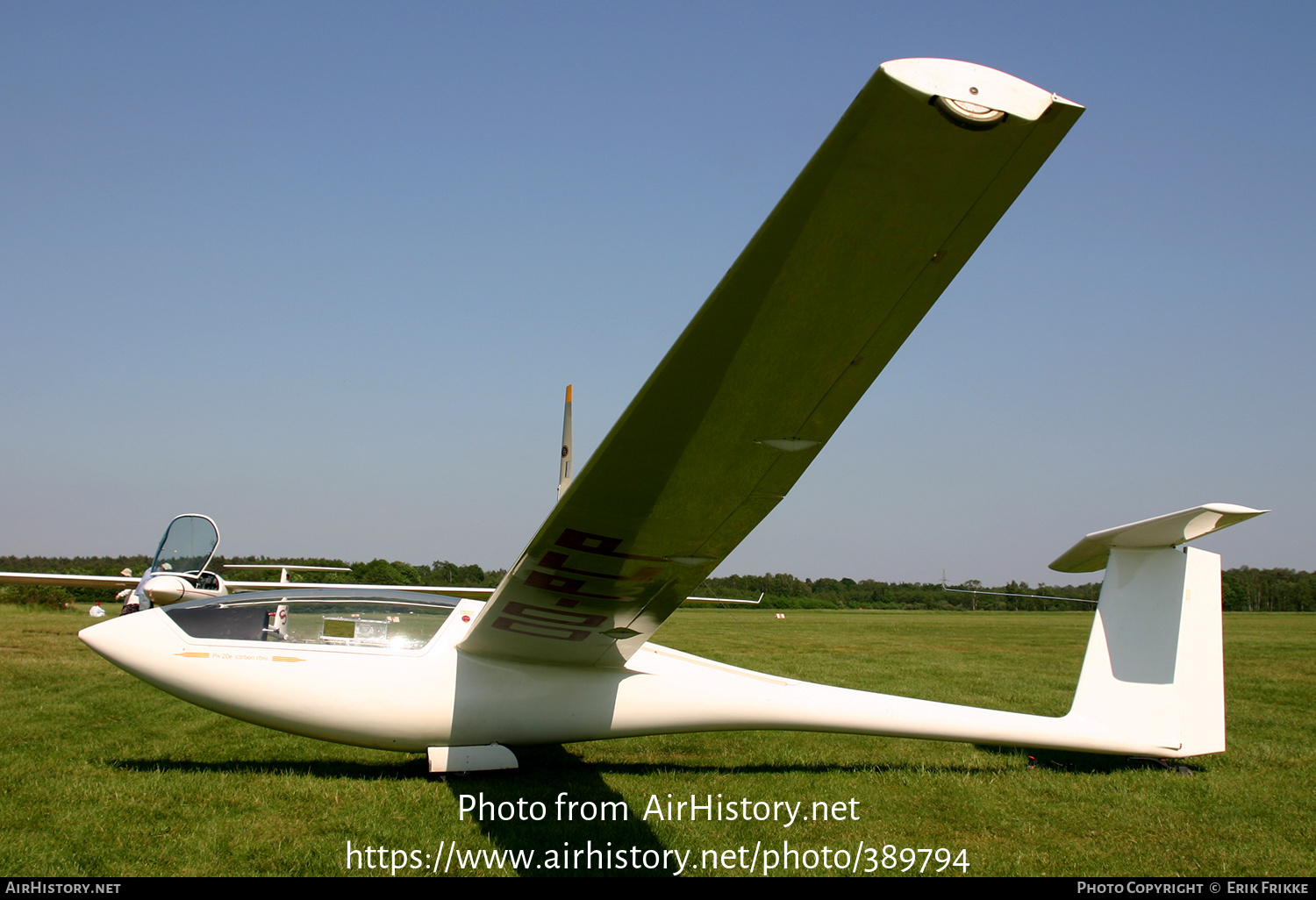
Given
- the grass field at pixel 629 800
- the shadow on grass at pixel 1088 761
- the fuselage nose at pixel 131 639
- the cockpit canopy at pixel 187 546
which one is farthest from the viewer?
the cockpit canopy at pixel 187 546

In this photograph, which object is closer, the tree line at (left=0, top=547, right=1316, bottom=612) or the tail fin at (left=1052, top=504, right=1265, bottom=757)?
the tail fin at (left=1052, top=504, right=1265, bottom=757)

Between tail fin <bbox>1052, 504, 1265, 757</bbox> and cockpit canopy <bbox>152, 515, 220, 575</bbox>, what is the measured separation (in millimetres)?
15302

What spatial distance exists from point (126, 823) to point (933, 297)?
5.11 m

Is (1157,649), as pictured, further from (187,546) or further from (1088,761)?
(187,546)

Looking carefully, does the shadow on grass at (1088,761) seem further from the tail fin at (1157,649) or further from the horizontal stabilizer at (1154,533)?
the horizontal stabilizer at (1154,533)

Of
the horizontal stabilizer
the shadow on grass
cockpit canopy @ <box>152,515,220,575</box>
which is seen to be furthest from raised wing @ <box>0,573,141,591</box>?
the horizontal stabilizer

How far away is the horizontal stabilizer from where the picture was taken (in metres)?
4.74

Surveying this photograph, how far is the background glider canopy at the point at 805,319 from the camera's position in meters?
1.80

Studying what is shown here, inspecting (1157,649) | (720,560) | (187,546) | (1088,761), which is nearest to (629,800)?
(720,560)

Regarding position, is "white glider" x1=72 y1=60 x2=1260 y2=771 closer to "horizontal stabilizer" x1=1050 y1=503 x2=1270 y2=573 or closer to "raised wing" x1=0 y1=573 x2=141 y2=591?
"horizontal stabilizer" x1=1050 y1=503 x2=1270 y2=573

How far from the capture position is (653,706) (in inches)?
226

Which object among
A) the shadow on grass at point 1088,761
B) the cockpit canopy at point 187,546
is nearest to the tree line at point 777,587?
the cockpit canopy at point 187,546

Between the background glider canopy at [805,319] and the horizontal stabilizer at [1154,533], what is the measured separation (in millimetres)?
3233
